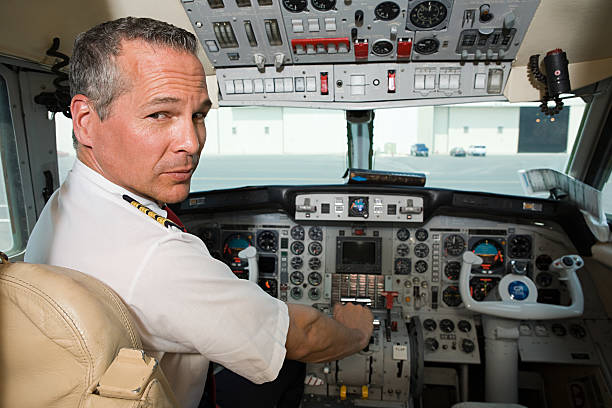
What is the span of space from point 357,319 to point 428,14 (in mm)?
1487

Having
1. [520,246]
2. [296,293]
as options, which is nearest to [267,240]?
[296,293]

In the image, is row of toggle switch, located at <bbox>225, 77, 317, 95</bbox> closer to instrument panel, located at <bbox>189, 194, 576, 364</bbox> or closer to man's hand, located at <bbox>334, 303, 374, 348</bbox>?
instrument panel, located at <bbox>189, 194, 576, 364</bbox>

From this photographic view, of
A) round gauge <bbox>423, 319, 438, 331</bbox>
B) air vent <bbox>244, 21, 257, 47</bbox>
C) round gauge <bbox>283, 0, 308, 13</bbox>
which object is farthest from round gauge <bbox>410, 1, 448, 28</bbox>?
round gauge <bbox>423, 319, 438, 331</bbox>

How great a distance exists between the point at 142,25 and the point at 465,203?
2649 mm

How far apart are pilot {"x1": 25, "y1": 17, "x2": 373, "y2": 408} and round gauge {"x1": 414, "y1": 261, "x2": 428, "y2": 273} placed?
2.43 metres

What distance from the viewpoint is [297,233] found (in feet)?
11.0

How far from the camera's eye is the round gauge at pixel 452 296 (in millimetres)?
3217

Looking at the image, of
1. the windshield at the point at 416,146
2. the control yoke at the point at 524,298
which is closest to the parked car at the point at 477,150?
the windshield at the point at 416,146

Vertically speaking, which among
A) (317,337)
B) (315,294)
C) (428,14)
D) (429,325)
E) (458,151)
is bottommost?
(429,325)

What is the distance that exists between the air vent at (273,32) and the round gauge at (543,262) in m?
2.52

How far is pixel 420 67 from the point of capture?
2.36 m

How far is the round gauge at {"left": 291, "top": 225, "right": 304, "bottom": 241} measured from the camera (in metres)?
3.36

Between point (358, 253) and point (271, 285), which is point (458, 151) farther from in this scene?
point (271, 285)

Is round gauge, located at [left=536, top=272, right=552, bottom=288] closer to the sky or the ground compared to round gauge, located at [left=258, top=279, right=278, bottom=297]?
closer to the sky
